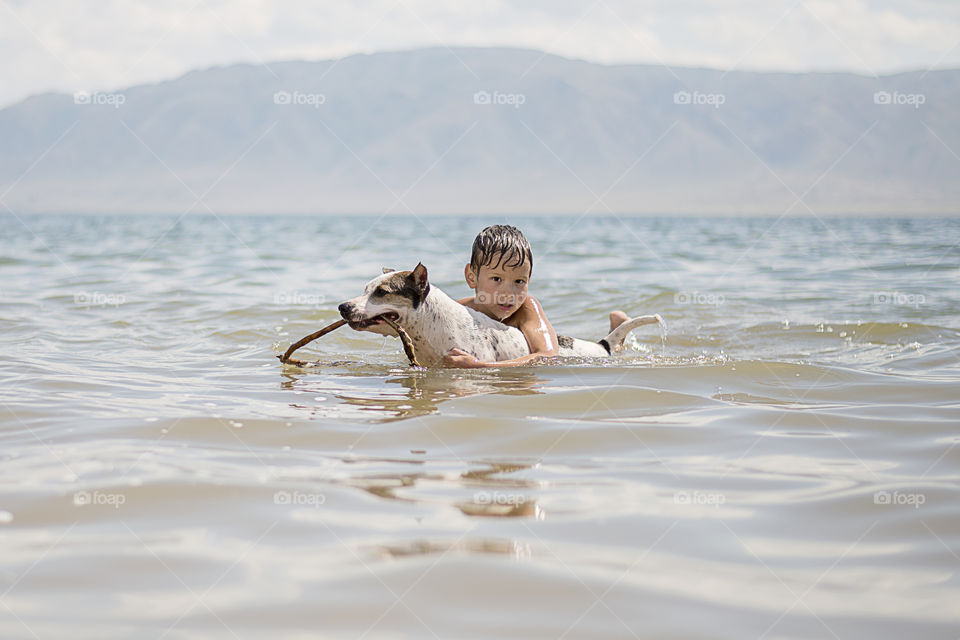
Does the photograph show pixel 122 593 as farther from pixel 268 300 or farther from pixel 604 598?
pixel 268 300

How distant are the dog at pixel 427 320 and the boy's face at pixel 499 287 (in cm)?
13

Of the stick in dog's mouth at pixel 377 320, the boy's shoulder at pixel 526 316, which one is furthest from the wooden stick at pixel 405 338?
the boy's shoulder at pixel 526 316

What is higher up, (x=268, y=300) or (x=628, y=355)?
(x=268, y=300)

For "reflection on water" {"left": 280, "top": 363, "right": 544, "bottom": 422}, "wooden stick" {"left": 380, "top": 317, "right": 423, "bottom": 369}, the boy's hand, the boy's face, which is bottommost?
"reflection on water" {"left": 280, "top": 363, "right": 544, "bottom": 422}

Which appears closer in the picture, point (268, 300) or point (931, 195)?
point (268, 300)

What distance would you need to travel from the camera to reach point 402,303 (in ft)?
21.3

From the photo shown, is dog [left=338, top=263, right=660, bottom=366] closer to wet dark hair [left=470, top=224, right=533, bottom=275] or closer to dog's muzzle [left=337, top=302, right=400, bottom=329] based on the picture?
dog's muzzle [left=337, top=302, right=400, bottom=329]

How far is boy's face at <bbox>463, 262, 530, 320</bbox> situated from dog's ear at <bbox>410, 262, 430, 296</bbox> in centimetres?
62

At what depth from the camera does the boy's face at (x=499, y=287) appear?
695 cm

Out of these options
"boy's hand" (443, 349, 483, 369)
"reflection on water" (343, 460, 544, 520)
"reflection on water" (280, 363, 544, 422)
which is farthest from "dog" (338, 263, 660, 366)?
"reflection on water" (343, 460, 544, 520)

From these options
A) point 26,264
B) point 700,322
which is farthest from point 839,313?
point 26,264

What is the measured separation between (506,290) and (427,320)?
76 cm

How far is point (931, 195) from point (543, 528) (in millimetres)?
203103

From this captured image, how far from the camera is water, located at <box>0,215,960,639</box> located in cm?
288
